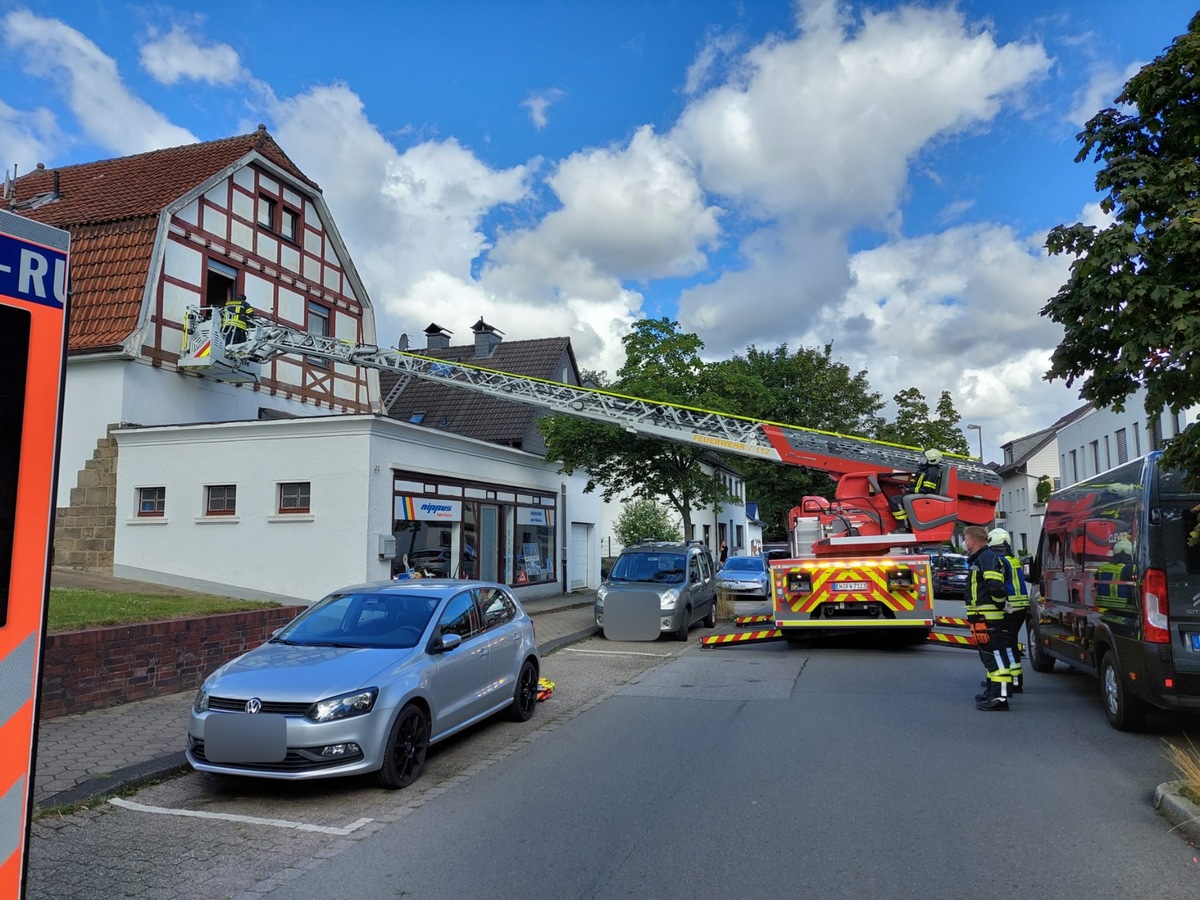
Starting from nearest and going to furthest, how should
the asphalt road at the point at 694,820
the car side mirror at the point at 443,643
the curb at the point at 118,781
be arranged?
1. the asphalt road at the point at 694,820
2. the curb at the point at 118,781
3. the car side mirror at the point at 443,643

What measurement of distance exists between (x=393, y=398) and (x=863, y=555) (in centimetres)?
2205

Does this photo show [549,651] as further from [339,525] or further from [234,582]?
[234,582]

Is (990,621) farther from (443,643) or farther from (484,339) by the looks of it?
(484,339)

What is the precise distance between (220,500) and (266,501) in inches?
45.7

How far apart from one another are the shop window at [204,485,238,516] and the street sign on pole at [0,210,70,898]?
15.2m

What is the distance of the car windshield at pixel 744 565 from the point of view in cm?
2794

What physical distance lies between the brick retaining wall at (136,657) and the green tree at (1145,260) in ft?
27.3

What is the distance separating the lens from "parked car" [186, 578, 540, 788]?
5.95 metres

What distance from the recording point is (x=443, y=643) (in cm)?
715

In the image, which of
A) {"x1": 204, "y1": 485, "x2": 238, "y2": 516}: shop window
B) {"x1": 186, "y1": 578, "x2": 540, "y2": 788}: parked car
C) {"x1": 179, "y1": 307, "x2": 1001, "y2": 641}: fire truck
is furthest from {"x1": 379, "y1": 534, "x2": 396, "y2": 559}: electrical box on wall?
{"x1": 186, "y1": 578, "x2": 540, "y2": 788}: parked car

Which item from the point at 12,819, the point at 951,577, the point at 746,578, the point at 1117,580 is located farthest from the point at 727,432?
the point at 12,819

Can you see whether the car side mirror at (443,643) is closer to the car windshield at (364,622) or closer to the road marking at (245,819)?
the car windshield at (364,622)

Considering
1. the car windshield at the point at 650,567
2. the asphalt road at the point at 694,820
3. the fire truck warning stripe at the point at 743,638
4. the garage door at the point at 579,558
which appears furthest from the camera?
the garage door at the point at 579,558

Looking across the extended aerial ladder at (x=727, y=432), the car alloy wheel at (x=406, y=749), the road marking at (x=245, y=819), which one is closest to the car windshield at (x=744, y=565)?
the extended aerial ladder at (x=727, y=432)
